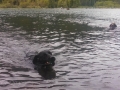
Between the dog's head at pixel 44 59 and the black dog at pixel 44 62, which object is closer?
the black dog at pixel 44 62

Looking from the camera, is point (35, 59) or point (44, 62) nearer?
point (44, 62)

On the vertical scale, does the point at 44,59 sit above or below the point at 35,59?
above

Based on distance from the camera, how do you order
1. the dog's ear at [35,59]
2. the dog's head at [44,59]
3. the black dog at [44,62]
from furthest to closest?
1. the dog's ear at [35,59]
2. the dog's head at [44,59]
3. the black dog at [44,62]

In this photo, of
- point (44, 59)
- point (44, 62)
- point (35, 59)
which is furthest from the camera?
point (35, 59)

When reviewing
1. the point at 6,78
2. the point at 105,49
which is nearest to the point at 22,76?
the point at 6,78

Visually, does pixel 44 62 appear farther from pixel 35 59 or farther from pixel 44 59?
pixel 35 59

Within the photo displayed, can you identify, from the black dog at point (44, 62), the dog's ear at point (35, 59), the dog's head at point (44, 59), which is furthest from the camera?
the dog's ear at point (35, 59)

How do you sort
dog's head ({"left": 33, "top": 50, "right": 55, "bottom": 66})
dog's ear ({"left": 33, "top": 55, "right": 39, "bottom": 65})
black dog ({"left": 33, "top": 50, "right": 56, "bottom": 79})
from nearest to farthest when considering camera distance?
black dog ({"left": 33, "top": 50, "right": 56, "bottom": 79})
dog's head ({"left": 33, "top": 50, "right": 55, "bottom": 66})
dog's ear ({"left": 33, "top": 55, "right": 39, "bottom": 65})

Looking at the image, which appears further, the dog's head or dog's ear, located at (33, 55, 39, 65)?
dog's ear, located at (33, 55, 39, 65)

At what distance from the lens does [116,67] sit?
14680 mm

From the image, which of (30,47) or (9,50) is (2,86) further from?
(30,47)

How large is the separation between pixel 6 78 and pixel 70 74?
12.2 ft

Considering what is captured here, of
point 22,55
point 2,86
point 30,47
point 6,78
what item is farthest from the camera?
point 30,47

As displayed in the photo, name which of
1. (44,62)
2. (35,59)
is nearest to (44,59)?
(44,62)
